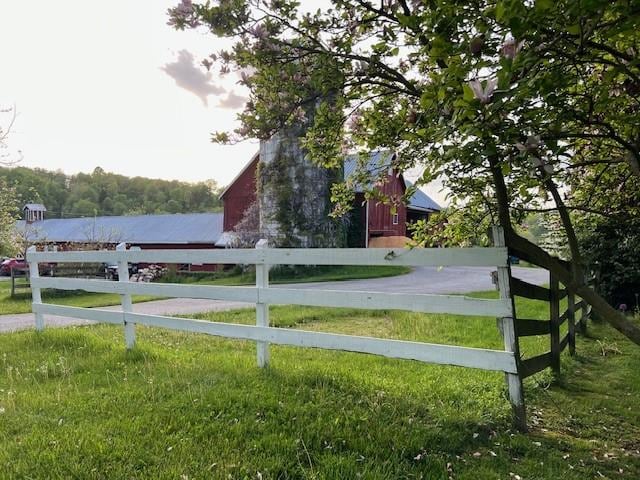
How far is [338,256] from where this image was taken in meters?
4.06

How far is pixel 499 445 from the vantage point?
10.2 feet

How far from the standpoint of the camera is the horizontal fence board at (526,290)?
12.1 feet

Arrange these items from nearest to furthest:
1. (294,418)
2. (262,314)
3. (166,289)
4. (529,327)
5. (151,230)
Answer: (294,418)
(529,327)
(262,314)
(166,289)
(151,230)

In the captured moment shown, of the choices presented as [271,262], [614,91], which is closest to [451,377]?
[271,262]

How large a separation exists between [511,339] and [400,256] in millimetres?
990

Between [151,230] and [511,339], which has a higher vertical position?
[151,230]

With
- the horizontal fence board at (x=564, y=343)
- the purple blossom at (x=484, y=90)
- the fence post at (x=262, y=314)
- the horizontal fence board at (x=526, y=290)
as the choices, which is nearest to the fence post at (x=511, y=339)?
the horizontal fence board at (x=526, y=290)

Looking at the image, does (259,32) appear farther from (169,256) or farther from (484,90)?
(169,256)

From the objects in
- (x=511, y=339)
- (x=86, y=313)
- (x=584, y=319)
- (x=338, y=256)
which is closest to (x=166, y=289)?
(x=86, y=313)

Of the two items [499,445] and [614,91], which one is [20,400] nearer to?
[499,445]

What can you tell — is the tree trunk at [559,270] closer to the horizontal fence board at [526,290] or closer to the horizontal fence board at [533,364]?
the horizontal fence board at [526,290]

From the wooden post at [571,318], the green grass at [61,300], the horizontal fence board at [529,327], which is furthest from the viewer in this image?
the green grass at [61,300]

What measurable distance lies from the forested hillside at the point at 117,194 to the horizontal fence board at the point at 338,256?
72.4 metres

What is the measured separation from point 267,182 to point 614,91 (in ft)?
65.9
